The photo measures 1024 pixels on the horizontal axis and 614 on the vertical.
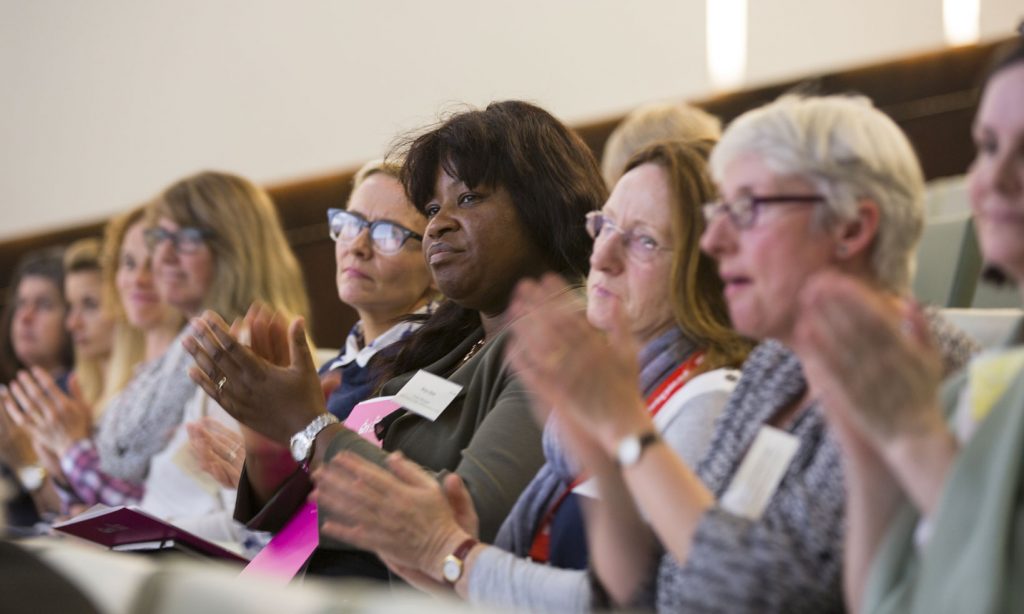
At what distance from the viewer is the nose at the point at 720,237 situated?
5.60ft

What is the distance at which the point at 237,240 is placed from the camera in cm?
390

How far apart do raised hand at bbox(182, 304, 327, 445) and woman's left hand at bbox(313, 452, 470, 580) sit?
329 millimetres

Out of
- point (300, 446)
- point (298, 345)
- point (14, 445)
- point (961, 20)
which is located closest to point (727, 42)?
point (961, 20)

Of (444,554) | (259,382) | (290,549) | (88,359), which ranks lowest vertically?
(88,359)

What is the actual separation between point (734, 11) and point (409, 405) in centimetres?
330

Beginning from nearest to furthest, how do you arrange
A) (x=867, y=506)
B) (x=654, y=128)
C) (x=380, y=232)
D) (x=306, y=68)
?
(x=867, y=506) → (x=380, y=232) → (x=654, y=128) → (x=306, y=68)

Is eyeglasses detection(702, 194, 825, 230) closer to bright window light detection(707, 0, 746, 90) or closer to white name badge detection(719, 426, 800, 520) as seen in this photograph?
white name badge detection(719, 426, 800, 520)

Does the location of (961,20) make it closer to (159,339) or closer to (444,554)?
(159,339)

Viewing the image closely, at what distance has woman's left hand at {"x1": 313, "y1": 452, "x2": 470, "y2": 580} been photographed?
1952 millimetres

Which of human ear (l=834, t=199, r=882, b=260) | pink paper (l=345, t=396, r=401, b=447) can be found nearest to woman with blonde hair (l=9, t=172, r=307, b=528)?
pink paper (l=345, t=396, r=401, b=447)

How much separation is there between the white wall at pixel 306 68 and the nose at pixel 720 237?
11.0ft

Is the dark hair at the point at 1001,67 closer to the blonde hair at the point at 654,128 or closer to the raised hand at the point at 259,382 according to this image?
the raised hand at the point at 259,382

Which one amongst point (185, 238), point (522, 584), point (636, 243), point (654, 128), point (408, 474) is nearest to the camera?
point (522, 584)

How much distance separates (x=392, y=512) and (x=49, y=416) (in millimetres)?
2494
